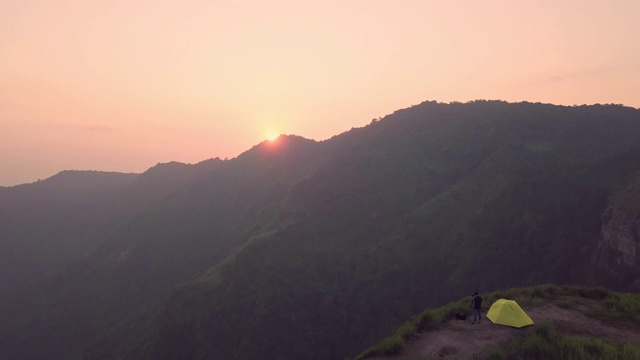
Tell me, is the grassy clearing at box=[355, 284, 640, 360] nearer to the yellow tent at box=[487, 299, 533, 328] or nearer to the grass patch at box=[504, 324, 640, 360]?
the grass patch at box=[504, 324, 640, 360]

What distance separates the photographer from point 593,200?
4788 centimetres

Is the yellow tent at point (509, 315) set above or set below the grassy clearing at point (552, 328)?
above

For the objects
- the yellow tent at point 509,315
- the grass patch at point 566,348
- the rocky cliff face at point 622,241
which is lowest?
the rocky cliff face at point 622,241

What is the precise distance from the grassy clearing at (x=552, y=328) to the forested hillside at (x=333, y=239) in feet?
79.1

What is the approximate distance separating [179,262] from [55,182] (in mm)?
83163

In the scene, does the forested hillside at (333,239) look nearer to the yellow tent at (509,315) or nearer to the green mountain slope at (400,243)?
the green mountain slope at (400,243)

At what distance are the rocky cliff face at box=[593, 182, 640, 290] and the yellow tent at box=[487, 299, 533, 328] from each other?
88.4 feet

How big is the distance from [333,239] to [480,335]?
43.8 meters

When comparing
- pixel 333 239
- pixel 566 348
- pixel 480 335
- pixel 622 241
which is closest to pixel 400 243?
pixel 333 239

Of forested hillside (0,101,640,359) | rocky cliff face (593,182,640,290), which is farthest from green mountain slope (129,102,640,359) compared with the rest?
rocky cliff face (593,182,640,290)

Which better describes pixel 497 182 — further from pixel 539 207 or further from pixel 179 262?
pixel 179 262

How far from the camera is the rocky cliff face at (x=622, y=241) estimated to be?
36.4m

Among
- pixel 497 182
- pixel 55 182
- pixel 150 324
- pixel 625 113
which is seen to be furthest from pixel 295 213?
pixel 55 182

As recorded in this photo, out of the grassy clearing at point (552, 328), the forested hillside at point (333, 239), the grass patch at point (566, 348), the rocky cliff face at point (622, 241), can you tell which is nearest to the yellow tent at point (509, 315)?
the grassy clearing at point (552, 328)
